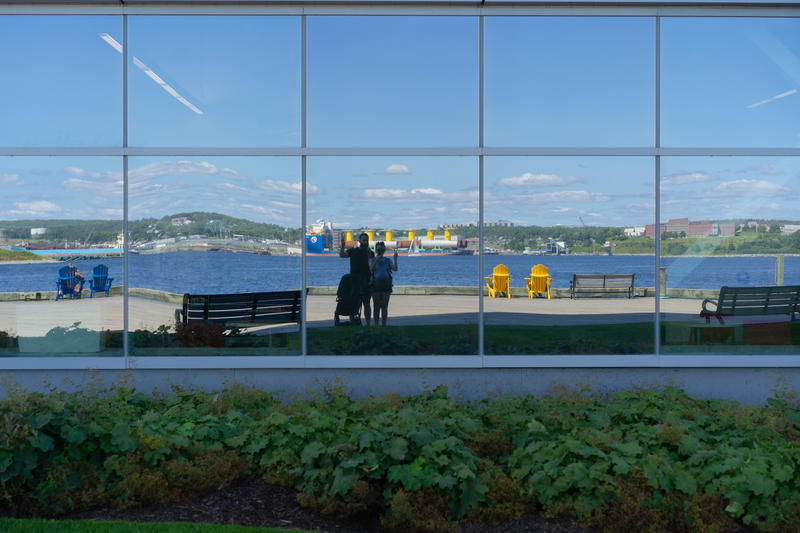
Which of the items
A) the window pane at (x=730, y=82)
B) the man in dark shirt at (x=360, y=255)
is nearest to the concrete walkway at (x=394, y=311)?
the man in dark shirt at (x=360, y=255)

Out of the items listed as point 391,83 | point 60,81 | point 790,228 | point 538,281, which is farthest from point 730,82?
point 60,81

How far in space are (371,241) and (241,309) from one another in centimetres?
159

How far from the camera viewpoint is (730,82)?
9086 mm

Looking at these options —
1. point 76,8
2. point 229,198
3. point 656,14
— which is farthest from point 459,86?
point 76,8

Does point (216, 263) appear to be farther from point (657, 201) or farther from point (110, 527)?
point (657, 201)

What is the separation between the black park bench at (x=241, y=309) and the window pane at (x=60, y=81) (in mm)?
1953

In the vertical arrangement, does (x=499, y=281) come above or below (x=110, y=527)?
above

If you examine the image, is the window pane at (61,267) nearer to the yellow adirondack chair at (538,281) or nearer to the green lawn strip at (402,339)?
the green lawn strip at (402,339)

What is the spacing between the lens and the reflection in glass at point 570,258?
29.2 ft

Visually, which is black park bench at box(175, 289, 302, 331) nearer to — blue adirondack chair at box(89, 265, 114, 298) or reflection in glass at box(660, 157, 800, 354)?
blue adirondack chair at box(89, 265, 114, 298)

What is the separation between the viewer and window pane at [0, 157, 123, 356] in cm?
888

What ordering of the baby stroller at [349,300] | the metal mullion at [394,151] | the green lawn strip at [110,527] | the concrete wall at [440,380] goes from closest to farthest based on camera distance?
the green lawn strip at [110,527] < the concrete wall at [440,380] < the metal mullion at [394,151] < the baby stroller at [349,300]

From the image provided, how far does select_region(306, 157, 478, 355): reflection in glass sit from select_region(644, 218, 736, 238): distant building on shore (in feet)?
6.61

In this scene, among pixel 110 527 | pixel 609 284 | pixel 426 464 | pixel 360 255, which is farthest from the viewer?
pixel 609 284
